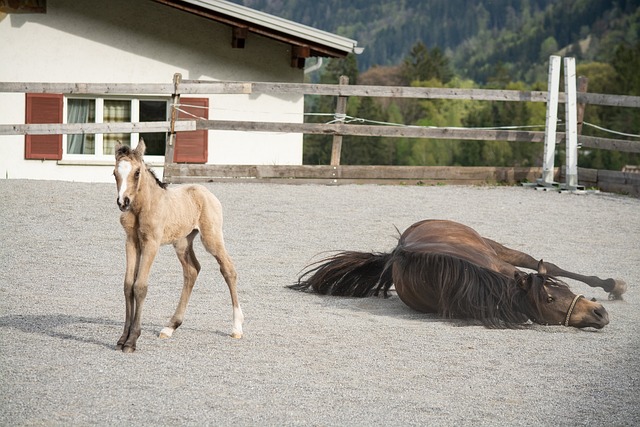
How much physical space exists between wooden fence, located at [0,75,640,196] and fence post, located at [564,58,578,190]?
21cm

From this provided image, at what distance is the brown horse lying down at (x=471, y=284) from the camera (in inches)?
248

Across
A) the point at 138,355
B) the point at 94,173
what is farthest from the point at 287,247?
the point at 94,173

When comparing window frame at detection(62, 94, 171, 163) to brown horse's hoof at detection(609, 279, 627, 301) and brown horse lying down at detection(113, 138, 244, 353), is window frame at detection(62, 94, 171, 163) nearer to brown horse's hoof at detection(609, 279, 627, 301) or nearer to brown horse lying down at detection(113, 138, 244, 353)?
brown horse's hoof at detection(609, 279, 627, 301)

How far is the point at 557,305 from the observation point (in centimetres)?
631

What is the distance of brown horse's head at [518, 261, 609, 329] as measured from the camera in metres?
6.26

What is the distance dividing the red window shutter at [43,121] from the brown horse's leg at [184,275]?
11346 millimetres

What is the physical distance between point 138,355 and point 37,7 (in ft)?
41.5

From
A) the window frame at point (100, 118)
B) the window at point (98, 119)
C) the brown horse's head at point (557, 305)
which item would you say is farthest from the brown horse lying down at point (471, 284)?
the window frame at point (100, 118)

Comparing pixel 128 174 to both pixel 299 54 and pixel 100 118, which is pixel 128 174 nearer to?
pixel 299 54

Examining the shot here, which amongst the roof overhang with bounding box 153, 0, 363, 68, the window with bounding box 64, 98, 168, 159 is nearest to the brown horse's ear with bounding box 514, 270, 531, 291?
the roof overhang with bounding box 153, 0, 363, 68

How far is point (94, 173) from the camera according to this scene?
55.2 feet

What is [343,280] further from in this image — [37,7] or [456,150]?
[456,150]

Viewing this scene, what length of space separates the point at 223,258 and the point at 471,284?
1710 mm

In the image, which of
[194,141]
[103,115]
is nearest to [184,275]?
[194,141]
